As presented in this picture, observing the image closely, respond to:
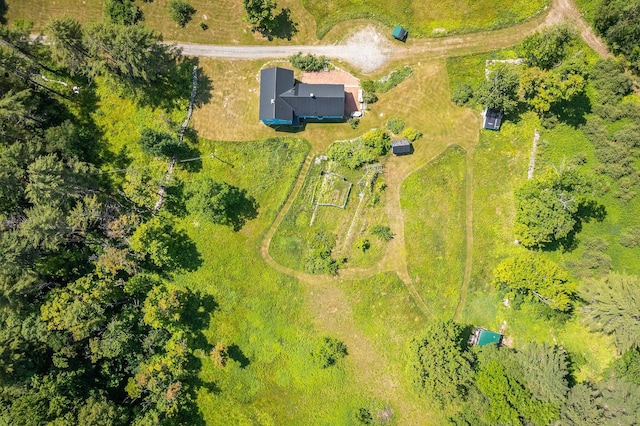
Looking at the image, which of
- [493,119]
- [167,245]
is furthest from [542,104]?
[167,245]

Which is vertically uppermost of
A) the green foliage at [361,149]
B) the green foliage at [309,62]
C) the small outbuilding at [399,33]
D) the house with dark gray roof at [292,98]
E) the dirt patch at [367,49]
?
the small outbuilding at [399,33]

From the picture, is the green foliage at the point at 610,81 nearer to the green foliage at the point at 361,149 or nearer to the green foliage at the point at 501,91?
the green foliage at the point at 501,91

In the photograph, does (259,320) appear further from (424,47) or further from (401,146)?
(424,47)

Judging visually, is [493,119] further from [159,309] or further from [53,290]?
[53,290]

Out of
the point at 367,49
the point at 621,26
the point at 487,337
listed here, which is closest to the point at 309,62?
the point at 367,49

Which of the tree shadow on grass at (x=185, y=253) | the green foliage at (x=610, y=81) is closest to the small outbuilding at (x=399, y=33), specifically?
the green foliage at (x=610, y=81)

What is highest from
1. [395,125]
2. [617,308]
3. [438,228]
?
[395,125]

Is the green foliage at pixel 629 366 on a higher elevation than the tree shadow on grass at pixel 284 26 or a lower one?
lower
